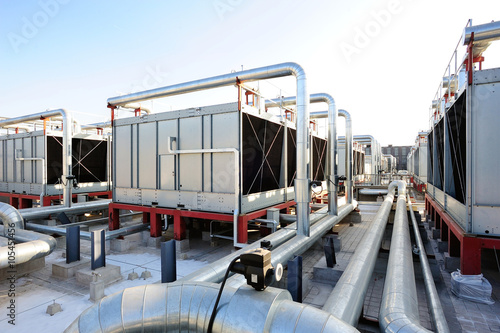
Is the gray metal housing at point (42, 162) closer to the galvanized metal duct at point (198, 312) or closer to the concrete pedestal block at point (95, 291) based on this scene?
the concrete pedestal block at point (95, 291)

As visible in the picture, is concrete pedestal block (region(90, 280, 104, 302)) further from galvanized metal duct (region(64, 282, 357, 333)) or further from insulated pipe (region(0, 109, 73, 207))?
insulated pipe (region(0, 109, 73, 207))

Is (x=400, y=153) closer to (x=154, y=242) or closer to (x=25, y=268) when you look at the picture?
(x=154, y=242)

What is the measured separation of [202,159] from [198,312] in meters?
7.48

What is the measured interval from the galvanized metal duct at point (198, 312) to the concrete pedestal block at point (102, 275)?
446 cm

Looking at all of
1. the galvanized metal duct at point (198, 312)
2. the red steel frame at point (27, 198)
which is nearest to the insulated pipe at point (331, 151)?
the galvanized metal duct at point (198, 312)

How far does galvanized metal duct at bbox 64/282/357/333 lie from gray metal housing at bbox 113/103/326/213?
6.25 m

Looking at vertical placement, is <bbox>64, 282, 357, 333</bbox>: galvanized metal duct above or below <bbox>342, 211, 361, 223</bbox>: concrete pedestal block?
above

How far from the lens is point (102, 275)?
7.25 m

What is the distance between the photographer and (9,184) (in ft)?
60.1

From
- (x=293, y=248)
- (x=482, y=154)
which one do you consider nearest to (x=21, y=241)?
(x=293, y=248)

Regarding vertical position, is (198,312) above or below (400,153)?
below

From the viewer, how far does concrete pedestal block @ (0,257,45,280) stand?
759cm

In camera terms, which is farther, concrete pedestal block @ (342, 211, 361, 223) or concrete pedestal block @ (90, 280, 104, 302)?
concrete pedestal block @ (342, 211, 361, 223)

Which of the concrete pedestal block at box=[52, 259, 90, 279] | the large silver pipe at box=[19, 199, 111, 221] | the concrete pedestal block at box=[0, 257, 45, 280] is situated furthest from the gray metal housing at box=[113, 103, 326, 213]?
the concrete pedestal block at box=[0, 257, 45, 280]
